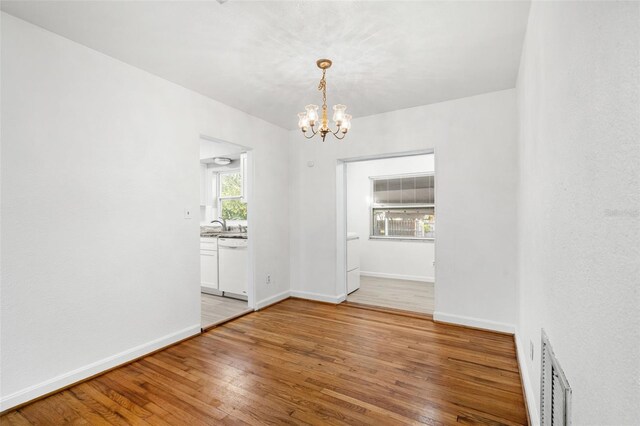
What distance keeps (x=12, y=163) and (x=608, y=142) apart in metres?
2.95

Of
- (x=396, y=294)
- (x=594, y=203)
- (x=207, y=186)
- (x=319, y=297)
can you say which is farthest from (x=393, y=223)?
(x=594, y=203)

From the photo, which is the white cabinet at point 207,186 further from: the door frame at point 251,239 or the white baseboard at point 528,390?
the white baseboard at point 528,390

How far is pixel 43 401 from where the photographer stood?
2.06 m

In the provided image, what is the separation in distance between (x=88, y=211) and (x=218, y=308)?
216 cm

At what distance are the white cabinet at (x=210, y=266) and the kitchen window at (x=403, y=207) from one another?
3000 millimetres

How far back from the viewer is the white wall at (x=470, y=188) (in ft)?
10.4

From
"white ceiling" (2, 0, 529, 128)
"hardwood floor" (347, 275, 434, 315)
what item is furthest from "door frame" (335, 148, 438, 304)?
"white ceiling" (2, 0, 529, 128)

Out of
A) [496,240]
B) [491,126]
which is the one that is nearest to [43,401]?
[496,240]

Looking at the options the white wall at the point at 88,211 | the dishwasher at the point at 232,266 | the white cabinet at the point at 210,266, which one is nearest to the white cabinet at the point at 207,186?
the white cabinet at the point at 210,266

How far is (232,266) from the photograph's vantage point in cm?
446

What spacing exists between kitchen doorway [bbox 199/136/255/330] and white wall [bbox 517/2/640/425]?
3.11 meters

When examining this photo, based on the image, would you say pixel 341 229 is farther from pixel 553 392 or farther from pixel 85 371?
pixel 553 392

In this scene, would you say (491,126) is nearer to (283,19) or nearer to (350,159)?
(350,159)

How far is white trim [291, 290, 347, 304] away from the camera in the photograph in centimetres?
425
